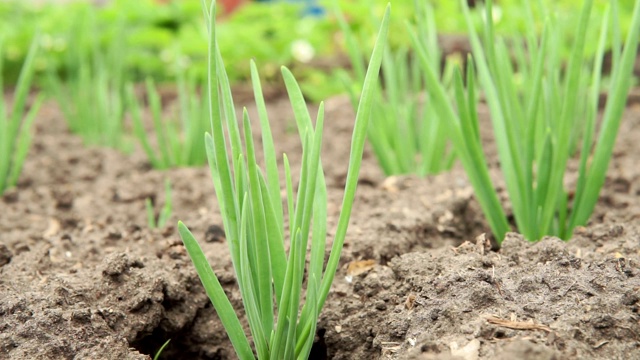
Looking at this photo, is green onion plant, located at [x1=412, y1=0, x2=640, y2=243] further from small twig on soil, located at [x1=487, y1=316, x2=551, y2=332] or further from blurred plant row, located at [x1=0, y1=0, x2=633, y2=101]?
blurred plant row, located at [x1=0, y1=0, x2=633, y2=101]

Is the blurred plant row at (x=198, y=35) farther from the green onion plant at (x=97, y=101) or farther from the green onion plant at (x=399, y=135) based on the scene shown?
the green onion plant at (x=399, y=135)

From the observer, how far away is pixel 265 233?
1.04 m

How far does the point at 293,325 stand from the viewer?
1039 millimetres

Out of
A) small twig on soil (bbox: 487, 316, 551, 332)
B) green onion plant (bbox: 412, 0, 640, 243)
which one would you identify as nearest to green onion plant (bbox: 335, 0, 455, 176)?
green onion plant (bbox: 412, 0, 640, 243)

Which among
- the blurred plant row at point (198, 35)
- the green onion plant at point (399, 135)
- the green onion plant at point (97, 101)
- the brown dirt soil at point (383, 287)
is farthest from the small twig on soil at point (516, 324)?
the blurred plant row at point (198, 35)

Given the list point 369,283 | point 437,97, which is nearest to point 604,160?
point 437,97

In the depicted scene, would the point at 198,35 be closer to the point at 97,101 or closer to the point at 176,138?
the point at 97,101

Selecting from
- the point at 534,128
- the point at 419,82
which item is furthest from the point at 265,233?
the point at 419,82

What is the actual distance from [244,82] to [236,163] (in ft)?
11.1

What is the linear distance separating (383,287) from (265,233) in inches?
11.1

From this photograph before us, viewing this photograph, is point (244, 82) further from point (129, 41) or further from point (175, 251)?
point (175, 251)

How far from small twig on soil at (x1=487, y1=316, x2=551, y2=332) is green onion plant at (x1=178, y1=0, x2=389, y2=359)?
0.24m

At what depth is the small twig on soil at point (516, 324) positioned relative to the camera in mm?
960

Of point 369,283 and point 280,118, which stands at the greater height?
point 369,283
